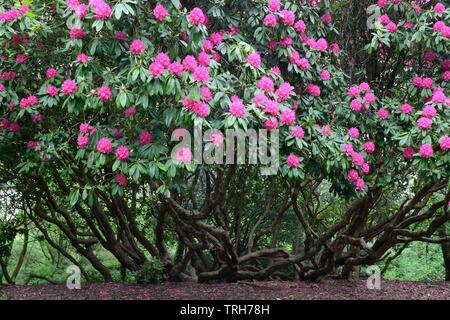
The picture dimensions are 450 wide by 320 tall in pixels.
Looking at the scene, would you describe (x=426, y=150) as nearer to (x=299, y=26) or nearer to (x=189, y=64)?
A: (x=299, y=26)

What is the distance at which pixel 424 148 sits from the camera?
450 cm

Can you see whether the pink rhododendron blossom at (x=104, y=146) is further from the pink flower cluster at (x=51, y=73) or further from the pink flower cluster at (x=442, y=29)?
the pink flower cluster at (x=442, y=29)

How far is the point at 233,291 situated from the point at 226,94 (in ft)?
10.4

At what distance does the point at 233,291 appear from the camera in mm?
6551

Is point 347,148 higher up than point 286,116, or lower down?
lower down

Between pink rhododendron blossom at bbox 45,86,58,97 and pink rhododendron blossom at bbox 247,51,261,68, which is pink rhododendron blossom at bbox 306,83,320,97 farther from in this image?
pink rhododendron blossom at bbox 45,86,58,97

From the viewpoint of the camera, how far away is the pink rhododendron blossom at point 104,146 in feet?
13.1

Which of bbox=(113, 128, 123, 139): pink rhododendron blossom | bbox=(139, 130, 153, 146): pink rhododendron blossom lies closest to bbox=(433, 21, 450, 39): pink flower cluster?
bbox=(139, 130, 153, 146): pink rhododendron blossom

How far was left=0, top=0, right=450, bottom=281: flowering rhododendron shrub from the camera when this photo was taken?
3.94 m

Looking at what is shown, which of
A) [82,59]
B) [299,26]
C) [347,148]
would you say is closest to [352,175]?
[347,148]

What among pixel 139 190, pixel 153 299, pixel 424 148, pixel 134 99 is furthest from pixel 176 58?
pixel 139 190

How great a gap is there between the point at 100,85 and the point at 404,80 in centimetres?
318

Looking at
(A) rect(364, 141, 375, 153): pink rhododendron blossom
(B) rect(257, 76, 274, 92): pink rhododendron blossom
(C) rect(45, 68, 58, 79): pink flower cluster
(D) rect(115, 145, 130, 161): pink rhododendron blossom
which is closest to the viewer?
(D) rect(115, 145, 130, 161): pink rhododendron blossom

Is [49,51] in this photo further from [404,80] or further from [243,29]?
[404,80]
